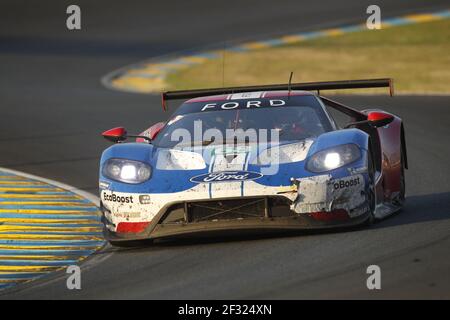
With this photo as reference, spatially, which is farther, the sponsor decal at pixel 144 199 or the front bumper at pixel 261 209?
the sponsor decal at pixel 144 199

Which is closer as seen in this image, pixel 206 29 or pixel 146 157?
pixel 146 157

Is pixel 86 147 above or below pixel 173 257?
above

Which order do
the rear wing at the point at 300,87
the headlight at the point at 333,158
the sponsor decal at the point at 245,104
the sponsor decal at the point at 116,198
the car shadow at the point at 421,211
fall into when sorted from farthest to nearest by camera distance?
the rear wing at the point at 300,87 < the sponsor decal at the point at 245,104 < the car shadow at the point at 421,211 < the sponsor decal at the point at 116,198 < the headlight at the point at 333,158

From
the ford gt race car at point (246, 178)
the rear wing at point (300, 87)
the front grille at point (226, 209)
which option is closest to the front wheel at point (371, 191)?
the ford gt race car at point (246, 178)

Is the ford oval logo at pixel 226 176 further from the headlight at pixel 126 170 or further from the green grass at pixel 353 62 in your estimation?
the green grass at pixel 353 62

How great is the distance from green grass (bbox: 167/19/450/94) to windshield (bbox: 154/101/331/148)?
10043mm

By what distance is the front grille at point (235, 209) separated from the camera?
8.16m

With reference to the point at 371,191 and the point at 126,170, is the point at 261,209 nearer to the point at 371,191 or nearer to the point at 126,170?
the point at 371,191

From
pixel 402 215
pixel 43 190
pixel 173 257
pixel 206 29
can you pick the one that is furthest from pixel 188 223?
pixel 206 29

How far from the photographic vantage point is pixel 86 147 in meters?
14.7

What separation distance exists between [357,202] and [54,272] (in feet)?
7.43

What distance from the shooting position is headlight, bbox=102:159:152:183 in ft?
28.1

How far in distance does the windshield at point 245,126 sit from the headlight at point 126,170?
0.58m
